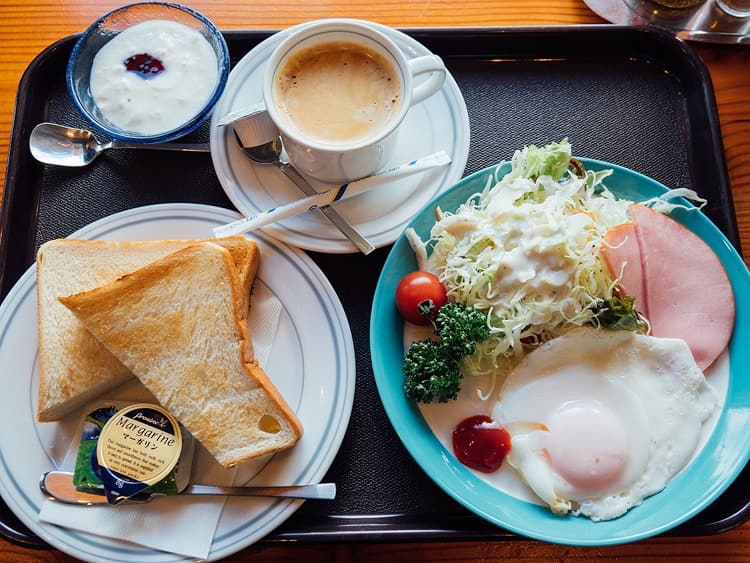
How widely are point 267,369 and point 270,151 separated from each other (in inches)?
26.4

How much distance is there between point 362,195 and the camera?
1994 mm

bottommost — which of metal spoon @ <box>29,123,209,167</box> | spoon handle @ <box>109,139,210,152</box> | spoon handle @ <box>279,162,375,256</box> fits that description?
metal spoon @ <box>29,123,209,167</box>

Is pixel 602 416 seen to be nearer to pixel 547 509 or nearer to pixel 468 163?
pixel 547 509

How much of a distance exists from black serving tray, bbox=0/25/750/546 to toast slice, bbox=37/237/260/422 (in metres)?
0.21

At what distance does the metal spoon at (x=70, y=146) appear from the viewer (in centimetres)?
208

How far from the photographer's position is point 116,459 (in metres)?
1.67

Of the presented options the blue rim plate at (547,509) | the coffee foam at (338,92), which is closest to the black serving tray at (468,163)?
the blue rim plate at (547,509)

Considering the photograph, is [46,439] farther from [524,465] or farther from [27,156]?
[524,465]

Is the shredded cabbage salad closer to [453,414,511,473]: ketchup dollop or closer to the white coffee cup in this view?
[453,414,511,473]: ketchup dollop

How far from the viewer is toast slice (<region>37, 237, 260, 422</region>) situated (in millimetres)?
1765

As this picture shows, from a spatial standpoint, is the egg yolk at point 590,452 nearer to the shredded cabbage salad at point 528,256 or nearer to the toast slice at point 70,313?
the shredded cabbage salad at point 528,256

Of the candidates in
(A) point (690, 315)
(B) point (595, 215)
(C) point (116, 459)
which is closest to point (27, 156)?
(C) point (116, 459)

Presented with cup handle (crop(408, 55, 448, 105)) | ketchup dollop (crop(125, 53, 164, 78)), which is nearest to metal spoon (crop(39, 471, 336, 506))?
cup handle (crop(408, 55, 448, 105))

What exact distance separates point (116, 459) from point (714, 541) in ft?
5.51
